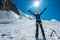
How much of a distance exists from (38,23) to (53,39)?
1.93 metres

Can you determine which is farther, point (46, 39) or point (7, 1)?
point (7, 1)

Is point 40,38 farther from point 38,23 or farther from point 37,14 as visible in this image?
point 37,14

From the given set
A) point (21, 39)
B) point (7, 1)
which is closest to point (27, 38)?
point (21, 39)

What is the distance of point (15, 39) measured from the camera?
1155 cm

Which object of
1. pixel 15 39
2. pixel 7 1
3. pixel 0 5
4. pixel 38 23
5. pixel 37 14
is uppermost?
pixel 7 1

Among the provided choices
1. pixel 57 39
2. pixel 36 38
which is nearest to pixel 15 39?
pixel 36 38

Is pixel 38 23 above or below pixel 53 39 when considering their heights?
above

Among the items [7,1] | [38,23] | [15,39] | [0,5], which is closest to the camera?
[15,39]

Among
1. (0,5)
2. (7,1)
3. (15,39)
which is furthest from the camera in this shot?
(7,1)

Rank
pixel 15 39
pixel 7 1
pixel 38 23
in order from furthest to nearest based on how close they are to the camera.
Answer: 1. pixel 7 1
2. pixel 38 23
3. pixel 15 39

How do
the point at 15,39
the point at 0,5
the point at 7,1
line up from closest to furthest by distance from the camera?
the point at 15,39 < the point at 0,5 < the point at 7,1

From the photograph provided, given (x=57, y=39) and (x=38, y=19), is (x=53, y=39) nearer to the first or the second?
(x=57, y=39)

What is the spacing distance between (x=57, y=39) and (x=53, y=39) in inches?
15.9

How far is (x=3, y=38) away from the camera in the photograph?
11.9m
